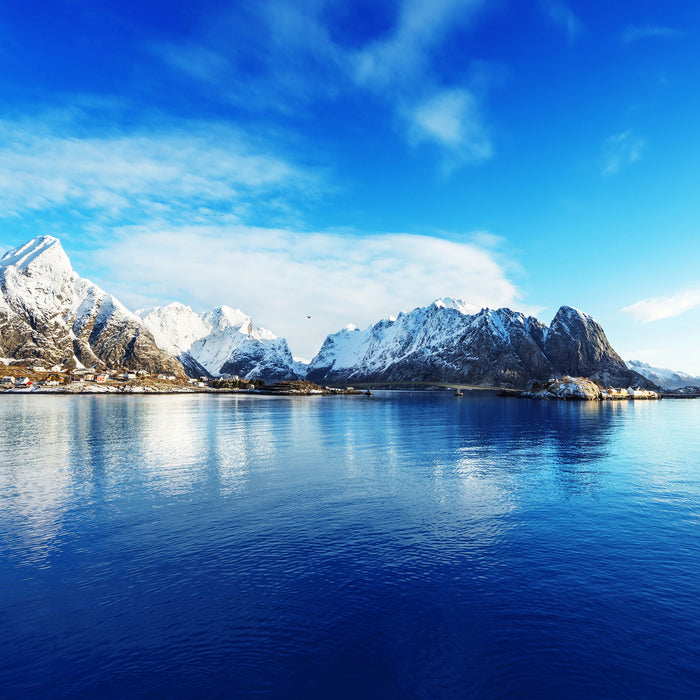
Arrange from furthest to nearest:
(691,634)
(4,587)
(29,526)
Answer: (29,526) < (4,587) < (691,634)

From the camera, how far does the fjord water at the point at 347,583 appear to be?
14.5 m

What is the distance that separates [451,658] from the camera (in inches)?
606

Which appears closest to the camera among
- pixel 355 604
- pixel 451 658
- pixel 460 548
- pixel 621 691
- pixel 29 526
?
pixel 621 691

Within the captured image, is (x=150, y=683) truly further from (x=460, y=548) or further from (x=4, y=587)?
(x=460, y=548)

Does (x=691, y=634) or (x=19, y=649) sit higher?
(x=19, y=649)

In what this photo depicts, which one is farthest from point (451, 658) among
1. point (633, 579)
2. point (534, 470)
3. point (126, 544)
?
point (534, 470)

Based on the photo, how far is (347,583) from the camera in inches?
815

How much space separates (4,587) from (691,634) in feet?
99.3

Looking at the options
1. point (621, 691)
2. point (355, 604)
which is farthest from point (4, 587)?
point (621, 691)

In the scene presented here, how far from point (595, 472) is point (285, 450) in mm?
38636

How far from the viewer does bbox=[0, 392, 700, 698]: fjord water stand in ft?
47.7

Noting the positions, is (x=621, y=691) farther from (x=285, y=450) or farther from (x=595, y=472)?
(x=285, y=450)

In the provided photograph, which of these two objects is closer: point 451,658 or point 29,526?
point 451,658

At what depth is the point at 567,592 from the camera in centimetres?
1998
